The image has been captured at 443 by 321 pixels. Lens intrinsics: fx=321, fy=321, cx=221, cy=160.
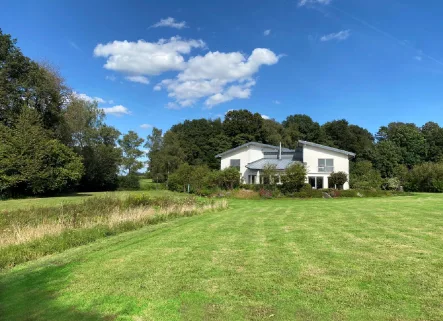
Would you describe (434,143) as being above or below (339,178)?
above

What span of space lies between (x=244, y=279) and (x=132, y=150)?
192ft

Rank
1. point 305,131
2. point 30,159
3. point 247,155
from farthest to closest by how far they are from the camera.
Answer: point 305,131
point 247,155
point 30,159

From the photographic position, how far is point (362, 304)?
12.6 ft

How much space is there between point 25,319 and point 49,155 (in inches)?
1217

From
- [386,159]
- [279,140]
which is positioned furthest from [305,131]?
[386,159]

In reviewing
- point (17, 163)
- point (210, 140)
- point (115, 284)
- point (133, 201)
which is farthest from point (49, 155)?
point (210, 140)

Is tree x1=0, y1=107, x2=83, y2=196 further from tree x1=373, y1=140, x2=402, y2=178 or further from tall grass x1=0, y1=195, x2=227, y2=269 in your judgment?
tree x1=373, y1=140, x2=402, y2=178

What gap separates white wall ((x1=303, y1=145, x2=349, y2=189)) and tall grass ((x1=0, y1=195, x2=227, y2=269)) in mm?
21695

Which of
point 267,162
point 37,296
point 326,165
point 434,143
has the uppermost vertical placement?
point 434,143

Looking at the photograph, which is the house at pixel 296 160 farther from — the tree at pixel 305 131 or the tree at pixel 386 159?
the tree at pixel 305 131

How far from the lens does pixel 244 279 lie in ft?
15.9

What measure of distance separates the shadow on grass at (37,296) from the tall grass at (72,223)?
1.59 m

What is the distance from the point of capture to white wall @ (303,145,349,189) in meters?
36.8

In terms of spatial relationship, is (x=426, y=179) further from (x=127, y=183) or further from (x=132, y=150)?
(x=132, y=150)
